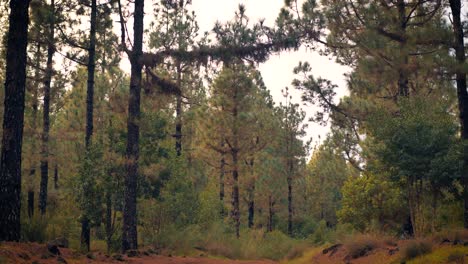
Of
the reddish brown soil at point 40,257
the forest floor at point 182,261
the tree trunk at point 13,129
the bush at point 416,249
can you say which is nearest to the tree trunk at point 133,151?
the forest floor at point 182,261

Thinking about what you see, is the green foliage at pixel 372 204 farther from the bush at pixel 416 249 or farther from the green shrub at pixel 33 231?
the green shrub at pixel 33 231

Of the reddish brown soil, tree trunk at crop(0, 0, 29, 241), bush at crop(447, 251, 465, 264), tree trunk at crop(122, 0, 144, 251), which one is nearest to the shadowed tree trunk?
tree trunk at crop(122, 0, 144, 251)

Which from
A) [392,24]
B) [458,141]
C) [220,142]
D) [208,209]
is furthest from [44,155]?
[458,141]

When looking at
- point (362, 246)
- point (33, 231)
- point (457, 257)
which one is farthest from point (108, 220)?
point (457, 257)

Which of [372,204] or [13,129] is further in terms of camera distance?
[372,204]

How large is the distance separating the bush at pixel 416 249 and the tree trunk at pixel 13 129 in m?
9.18

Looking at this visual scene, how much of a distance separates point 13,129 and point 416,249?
9.90 meters

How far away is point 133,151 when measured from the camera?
17.4 metres

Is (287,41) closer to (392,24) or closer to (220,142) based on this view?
(392,24)

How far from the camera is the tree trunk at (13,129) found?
36.2ft

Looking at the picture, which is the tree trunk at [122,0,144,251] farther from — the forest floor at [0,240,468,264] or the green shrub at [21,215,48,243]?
the green shrub at [21,215,48,243]

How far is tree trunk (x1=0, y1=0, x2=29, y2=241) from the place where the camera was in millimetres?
11023

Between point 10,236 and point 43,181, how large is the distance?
1366 cm

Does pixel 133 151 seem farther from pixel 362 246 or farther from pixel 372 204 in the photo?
pixel 372 204
